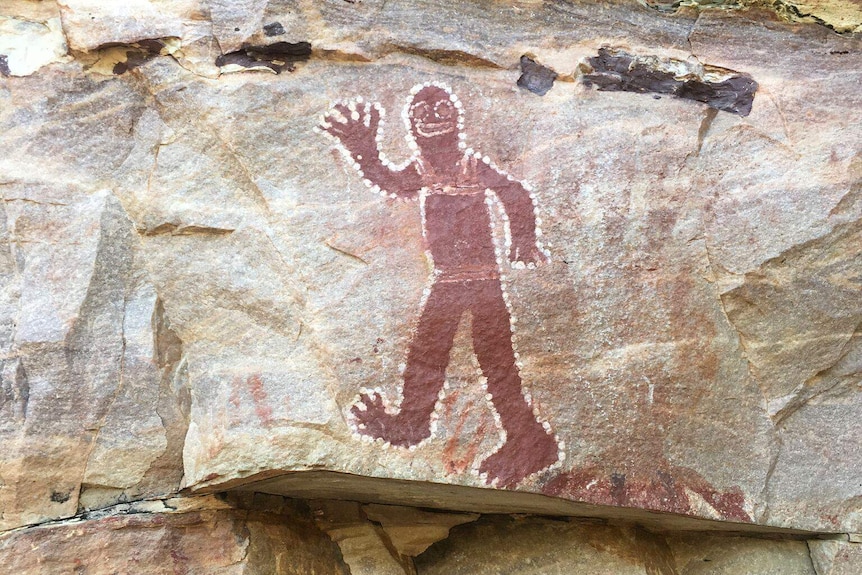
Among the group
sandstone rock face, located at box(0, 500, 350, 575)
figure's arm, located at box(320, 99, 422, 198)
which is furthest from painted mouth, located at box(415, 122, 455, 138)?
sandstone rock face, located at box(0, 500, 350, 575)

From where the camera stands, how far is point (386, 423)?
288 cm

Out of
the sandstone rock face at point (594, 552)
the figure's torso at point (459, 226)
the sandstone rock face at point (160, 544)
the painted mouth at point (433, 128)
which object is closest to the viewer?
the sandstone rock face at point (160, 544)

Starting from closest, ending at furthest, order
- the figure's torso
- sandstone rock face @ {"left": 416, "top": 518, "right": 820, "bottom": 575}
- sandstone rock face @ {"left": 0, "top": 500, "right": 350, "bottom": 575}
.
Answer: sandstone rock face @ {"left": 0, "top": 500, "right": 350, "bottom": 575}, the figure's torso, sandstone rock face @ {"left": 416, "top": 518, "right": 820, "bottom": 575}

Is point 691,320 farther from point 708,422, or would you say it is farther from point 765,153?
point 765,153

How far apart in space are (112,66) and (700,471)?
2704 millimetres

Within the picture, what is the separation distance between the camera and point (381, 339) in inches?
115

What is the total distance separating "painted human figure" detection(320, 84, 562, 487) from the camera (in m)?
2.90

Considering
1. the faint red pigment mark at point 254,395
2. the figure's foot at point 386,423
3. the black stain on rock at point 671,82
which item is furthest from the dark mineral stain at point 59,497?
the black stain on rock at point 671,82

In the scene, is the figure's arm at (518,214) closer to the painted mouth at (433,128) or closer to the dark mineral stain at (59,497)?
the painted mouth at (433,128)

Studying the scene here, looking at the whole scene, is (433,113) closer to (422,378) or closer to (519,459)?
(422,378)

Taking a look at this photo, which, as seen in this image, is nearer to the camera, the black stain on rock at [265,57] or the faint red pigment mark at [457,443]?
the faint red pigment mark at [457,443]

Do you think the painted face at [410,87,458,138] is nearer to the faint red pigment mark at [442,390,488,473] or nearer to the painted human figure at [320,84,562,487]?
the painted human figure at [320,84,562,487]

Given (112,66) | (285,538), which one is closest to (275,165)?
(112,66)

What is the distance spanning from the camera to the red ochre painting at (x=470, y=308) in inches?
114
